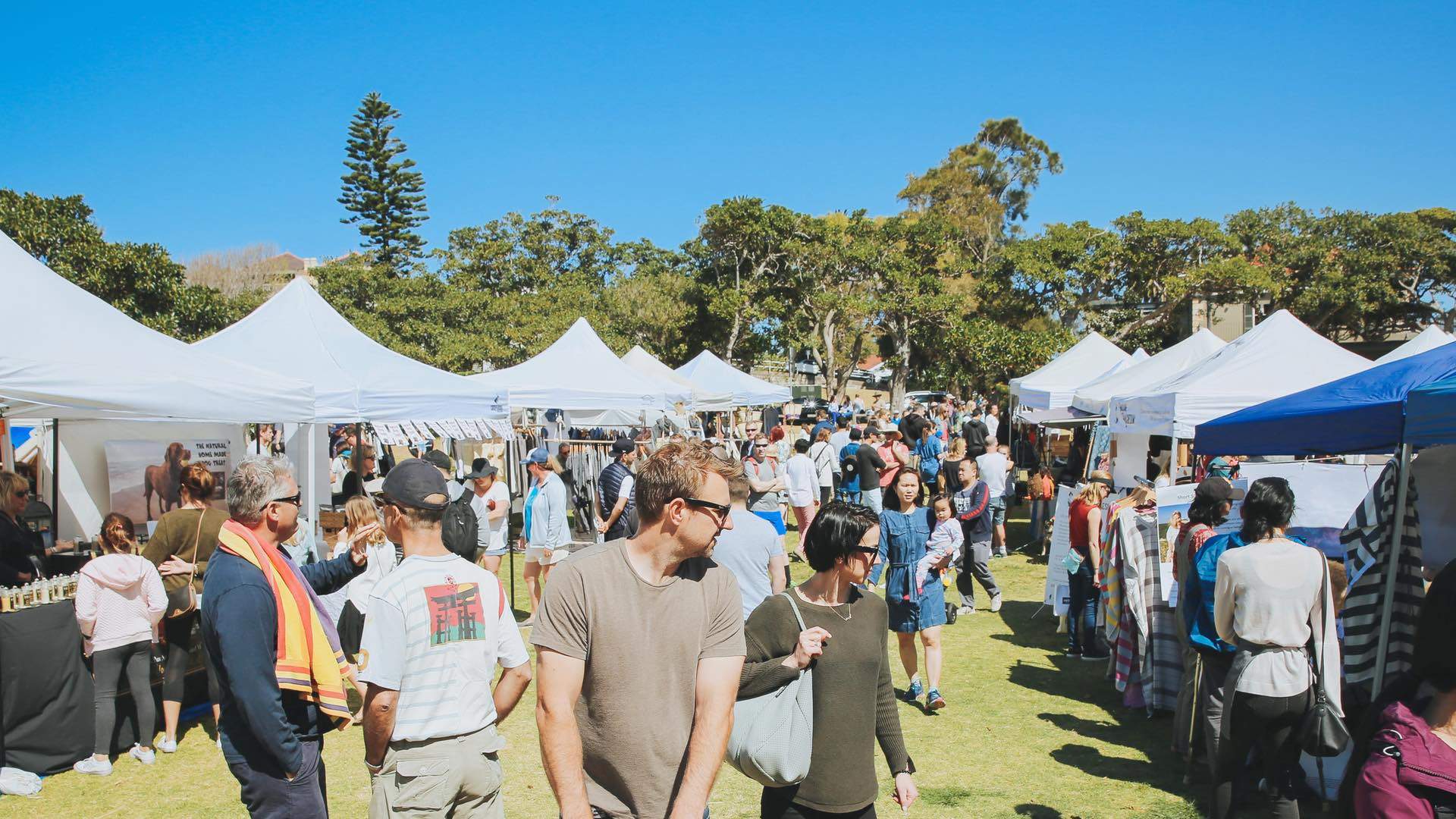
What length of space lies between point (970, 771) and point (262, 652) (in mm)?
3952

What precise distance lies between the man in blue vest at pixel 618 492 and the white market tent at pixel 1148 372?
7.36 metres

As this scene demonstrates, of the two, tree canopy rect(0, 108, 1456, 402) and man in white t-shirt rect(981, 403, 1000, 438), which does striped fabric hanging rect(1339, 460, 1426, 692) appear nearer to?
man in white t-shirt rect(981, 403, 1000, 438)

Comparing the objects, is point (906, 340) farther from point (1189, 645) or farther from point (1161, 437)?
point (1189, 645)

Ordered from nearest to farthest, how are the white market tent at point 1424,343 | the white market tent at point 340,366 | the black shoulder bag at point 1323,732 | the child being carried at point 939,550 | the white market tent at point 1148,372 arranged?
the black shoulder bag at point 1323,732 → the child being carried at point 939,550 → the white market tent at point 340,366 → the white market tent at point 1424,343 → the white market tent at point 1148,372

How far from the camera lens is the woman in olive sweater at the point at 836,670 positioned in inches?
114

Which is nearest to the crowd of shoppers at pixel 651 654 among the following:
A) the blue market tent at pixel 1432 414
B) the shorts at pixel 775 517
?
the blue market tent at pixel 1432 414

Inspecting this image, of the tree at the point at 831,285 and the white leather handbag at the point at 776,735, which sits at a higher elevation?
the tree at the point at 831,285

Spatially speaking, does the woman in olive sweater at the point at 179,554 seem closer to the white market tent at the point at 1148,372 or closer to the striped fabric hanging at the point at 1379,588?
the striped fabric hanging at the point at 1379,588

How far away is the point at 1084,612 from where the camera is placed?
295 inches

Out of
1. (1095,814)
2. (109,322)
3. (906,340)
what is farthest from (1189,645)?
(906,340)

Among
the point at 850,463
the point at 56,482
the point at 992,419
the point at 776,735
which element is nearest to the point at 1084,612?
the point at 850,463

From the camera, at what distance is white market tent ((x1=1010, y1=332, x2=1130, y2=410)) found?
15281mm

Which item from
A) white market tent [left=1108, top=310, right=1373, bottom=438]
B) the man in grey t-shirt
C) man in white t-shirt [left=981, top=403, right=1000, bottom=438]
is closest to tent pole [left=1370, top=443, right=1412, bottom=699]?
the man in grey t-shirt

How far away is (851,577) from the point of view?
317 cm
